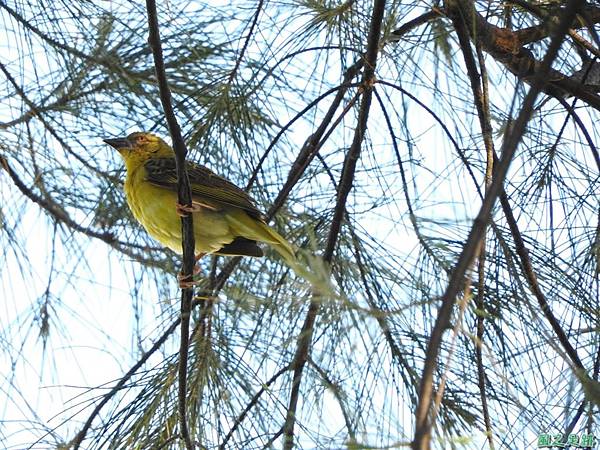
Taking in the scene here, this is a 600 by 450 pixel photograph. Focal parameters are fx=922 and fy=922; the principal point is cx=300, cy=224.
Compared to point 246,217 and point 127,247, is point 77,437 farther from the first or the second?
point 127,247

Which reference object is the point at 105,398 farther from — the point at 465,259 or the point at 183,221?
the point at 465,259

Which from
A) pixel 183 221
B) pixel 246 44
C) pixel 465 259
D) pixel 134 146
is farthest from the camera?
pixel 134 146

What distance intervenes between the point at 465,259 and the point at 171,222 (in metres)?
2.22

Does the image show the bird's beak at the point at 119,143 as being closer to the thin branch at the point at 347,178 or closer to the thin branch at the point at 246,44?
the thin branch at the point at 246,44

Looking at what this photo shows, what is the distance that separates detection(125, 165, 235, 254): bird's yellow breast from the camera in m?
3.27

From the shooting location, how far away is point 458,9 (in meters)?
2.69

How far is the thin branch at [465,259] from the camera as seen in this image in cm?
110

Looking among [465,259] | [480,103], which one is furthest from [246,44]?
[465,259]

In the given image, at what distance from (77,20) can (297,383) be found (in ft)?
4.78

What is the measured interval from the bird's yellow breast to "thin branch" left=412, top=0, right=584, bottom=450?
82.7 inches

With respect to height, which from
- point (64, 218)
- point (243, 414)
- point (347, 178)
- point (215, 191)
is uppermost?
point (64, 218)

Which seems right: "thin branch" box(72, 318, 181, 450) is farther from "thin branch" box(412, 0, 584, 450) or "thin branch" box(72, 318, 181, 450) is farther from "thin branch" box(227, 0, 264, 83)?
"thin branch" box(412, 0, 584, 450)

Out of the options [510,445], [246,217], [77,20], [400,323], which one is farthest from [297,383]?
[77,20]

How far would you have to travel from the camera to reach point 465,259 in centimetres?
114
